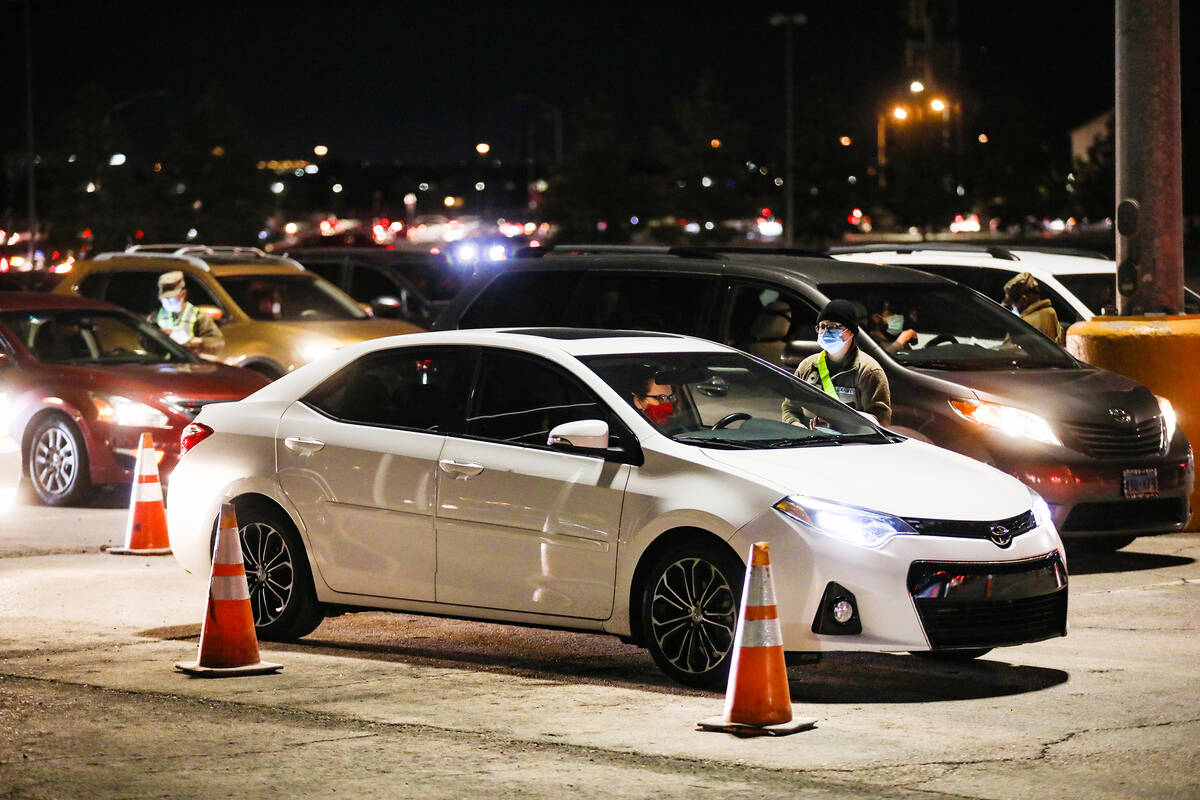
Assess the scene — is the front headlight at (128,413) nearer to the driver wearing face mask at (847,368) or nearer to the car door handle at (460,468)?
the driver wearing face mask at (847,368)

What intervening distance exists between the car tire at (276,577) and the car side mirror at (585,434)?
1672mm

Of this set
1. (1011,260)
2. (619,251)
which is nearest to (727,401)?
(619,251)

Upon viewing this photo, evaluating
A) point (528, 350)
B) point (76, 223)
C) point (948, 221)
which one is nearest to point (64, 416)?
point (528, 350)

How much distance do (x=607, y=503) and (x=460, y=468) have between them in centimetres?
78

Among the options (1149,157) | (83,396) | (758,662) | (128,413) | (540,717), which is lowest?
(540,717)

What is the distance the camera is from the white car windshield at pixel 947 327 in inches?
495

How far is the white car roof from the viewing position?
1584 cm

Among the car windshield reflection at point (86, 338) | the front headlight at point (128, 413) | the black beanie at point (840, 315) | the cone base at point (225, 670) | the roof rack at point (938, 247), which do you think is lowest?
the cone base at point (225, 670)

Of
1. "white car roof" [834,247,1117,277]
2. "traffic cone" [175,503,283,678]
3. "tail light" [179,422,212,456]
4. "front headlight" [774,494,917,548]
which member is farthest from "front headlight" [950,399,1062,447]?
"traffic cone" [175,503,283,678]

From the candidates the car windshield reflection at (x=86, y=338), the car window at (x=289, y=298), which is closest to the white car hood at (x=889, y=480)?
the car windshield reflection at (x=86, y=338)

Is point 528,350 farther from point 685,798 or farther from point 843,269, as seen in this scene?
point 843,269

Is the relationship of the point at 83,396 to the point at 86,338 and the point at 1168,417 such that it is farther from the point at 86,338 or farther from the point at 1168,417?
the point at 1168,417

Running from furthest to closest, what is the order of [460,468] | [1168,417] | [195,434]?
[1168,417] → [195,434] → [460,468]

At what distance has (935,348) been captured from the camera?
1265 cm
